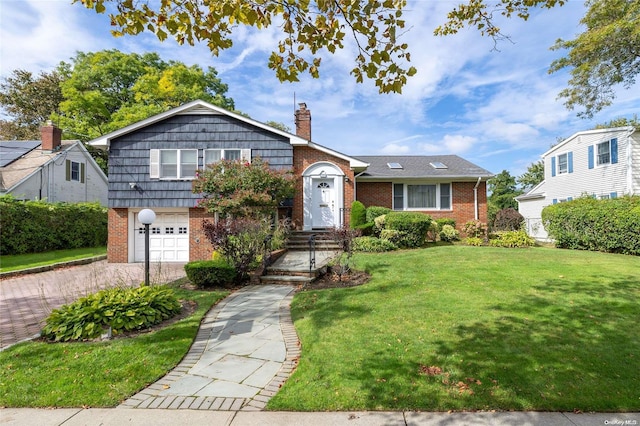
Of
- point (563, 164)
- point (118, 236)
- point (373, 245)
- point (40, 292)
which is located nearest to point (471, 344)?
point (373, 245)

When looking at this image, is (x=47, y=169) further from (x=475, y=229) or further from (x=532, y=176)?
(x=532, y=176)

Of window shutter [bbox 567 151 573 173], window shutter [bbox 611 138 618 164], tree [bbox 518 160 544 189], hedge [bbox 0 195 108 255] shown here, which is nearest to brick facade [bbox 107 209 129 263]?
hedge [bbox 0 195 108 255]

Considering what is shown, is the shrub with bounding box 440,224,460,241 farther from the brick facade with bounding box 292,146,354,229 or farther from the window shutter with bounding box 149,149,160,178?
the window shutter with bounding box 149,149,160,178

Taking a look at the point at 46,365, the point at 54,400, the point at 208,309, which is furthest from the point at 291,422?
the point at 208,309

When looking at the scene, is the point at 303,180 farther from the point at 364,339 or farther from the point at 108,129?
the point at 108,129

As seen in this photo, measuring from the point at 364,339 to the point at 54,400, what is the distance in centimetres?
350

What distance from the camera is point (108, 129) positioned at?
23.7 metres

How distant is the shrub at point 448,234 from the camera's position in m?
13.9

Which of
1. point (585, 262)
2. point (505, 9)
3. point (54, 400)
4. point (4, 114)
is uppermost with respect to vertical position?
point (4, 114)

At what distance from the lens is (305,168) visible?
13742mm

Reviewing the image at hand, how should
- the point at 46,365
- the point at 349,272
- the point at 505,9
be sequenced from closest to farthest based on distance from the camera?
the point at 46,365 < the point at 505,9 < the point at 349,272

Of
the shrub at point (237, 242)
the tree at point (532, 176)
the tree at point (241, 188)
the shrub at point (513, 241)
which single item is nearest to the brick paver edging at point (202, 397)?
the shrub at point (237, 242)

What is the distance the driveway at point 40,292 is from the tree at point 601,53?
1935 cm

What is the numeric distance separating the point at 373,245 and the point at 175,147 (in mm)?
9083
